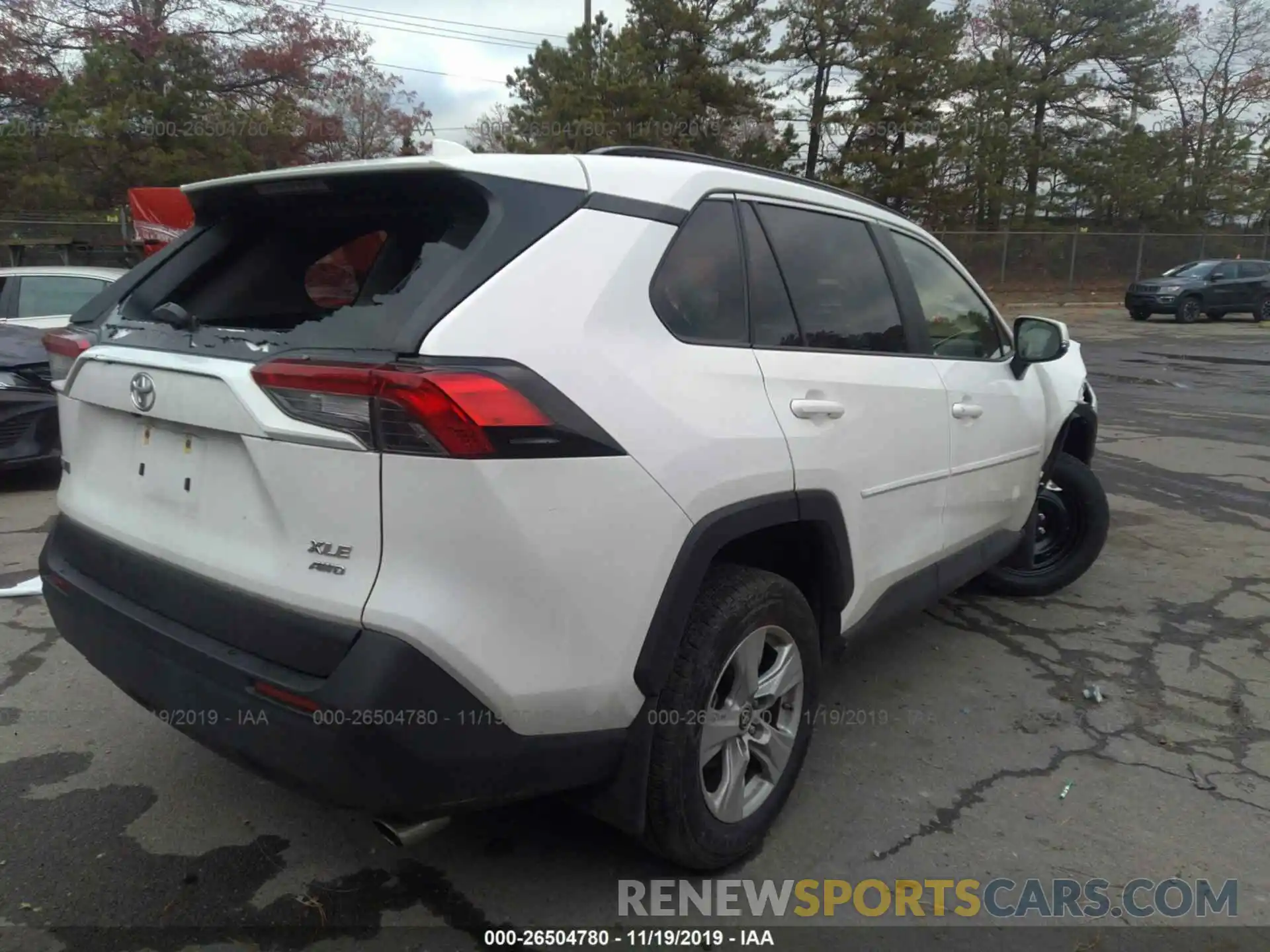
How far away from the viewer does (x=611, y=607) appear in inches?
79.9

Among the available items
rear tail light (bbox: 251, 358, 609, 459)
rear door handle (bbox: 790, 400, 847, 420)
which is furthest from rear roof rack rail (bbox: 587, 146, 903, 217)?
rear tail light (bbox: 251, 358, 609, 459)

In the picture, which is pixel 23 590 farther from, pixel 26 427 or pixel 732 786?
pixel 732 786

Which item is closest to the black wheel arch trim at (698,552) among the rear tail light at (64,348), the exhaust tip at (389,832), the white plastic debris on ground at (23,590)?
the exhaust tip at (389,832)

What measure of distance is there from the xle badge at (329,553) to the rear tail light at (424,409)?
229mm

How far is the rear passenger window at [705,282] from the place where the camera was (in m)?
2.31

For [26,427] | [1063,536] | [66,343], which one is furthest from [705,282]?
[26,427]

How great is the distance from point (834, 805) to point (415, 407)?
6.28 feet

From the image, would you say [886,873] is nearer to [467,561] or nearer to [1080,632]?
[467,561]

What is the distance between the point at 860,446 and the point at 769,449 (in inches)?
19.7

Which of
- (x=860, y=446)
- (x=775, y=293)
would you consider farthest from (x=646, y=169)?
(x=860, y=446)

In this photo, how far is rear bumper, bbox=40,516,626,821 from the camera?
1828 millimetres

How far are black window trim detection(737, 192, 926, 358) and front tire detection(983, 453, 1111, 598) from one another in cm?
173

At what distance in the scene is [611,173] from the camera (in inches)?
90.6

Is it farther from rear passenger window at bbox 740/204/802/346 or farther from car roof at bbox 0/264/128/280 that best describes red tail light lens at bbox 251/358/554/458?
car roof at bbox 0/264/128/280
